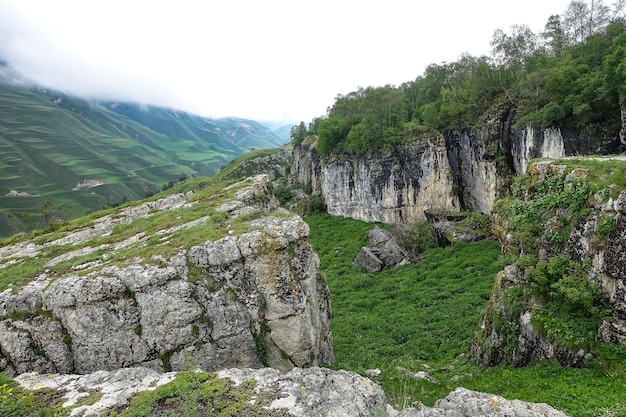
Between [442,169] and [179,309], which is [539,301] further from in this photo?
[442,169]

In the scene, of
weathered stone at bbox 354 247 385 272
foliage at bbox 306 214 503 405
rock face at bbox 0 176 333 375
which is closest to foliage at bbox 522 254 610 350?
foliage at bbox 306 214 503 405

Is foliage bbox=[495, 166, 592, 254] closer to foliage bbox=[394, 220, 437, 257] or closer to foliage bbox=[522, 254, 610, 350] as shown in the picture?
foliage bbox=[522, 254, 610, 350]

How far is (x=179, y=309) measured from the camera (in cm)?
1263

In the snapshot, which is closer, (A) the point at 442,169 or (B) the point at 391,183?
(A) the point at 442,169

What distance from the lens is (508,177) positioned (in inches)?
1650

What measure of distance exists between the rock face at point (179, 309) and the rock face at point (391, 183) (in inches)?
1571

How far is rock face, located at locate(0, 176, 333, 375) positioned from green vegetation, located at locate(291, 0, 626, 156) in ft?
104

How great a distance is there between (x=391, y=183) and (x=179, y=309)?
46684 millimetres

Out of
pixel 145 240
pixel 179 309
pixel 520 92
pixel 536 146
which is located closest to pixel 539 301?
pixel 179 309

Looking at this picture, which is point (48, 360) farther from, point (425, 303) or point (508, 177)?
point (508, 177)

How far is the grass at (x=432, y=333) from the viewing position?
1127cm

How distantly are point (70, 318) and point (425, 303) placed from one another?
1049 inches

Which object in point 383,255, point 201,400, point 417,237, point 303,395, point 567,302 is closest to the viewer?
point 201,400

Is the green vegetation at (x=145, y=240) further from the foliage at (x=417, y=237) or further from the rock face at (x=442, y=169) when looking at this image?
the rock face at (x=442, y=169)
